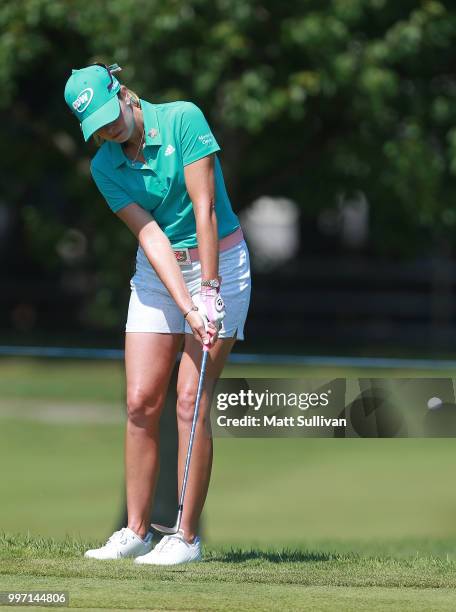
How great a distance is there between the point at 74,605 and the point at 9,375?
1512 cm

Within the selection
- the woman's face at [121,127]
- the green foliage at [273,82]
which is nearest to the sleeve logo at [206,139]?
the woman's face at [121,127]

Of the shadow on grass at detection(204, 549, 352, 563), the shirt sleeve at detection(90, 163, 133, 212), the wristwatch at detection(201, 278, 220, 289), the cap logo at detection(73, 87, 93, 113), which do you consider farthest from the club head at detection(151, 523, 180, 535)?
the cap logo at detection(73, 87, 93, 113)

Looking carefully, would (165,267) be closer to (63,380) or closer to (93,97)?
(93,97)

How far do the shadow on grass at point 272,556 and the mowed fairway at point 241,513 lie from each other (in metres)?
0.02

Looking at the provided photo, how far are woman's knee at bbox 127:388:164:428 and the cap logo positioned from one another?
1179 millimetres

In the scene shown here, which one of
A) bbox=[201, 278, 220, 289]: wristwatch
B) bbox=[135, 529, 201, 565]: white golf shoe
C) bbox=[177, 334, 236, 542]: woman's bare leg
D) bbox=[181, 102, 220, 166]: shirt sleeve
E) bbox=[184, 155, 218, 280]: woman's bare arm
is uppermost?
bbox=[181, 102, 220, 166]: shirt sleeve

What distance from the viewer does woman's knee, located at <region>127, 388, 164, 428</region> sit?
629cm

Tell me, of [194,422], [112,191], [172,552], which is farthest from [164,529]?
[112,191]

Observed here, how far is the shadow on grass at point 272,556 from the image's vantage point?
6.50m

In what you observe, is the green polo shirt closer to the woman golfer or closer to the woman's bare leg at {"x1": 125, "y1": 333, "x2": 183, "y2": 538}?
the woman golfer

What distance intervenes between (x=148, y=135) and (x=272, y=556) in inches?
77.5

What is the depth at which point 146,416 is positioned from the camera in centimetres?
632

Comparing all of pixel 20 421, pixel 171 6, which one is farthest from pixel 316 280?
pixel 171 6

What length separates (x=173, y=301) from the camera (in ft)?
20.6
